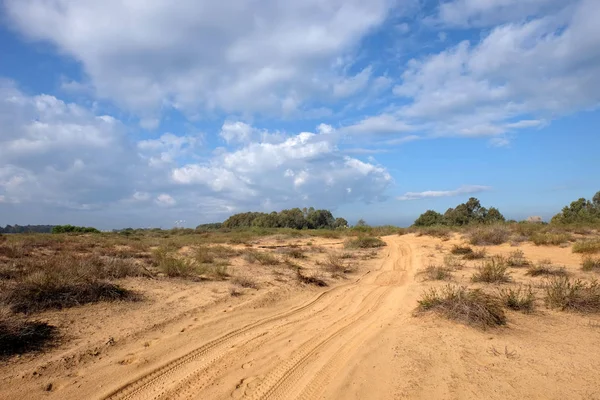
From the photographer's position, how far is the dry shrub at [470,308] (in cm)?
656

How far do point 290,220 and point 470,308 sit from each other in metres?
63.3

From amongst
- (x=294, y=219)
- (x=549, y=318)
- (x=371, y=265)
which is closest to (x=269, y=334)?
(x=549, y=318)

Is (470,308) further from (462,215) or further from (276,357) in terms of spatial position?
(462,215)

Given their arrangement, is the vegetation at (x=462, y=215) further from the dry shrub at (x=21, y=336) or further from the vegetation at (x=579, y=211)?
the dry shrub at (x=21, y=336)

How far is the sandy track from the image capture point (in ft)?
14.6

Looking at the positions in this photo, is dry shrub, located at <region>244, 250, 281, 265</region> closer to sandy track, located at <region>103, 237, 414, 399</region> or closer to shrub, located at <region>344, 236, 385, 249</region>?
sandy track, located at <region>103, 237, 414, 399</region>

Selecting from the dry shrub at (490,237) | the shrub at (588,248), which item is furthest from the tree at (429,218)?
the shrub at (588,248)

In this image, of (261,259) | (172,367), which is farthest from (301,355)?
(261,259)

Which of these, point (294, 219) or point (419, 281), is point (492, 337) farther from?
point (294, 219)

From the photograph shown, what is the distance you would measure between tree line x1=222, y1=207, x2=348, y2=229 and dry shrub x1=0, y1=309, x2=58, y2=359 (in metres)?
60.0

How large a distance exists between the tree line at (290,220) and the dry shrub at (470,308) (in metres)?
58.7

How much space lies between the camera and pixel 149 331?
6.44 m

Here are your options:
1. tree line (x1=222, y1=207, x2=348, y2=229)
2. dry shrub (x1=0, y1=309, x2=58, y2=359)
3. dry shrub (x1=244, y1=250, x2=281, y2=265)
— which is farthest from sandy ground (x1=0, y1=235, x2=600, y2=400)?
tree line (x1=222, y1=207, x2=348, y2=229)

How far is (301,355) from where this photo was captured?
5.54 meters
